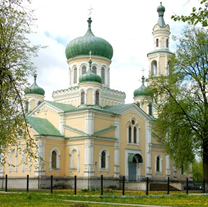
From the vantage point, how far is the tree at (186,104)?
24.8 metres

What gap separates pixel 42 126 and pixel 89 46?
1011 centimetres

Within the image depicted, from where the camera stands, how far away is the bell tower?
138 feet

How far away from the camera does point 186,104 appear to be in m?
24.7

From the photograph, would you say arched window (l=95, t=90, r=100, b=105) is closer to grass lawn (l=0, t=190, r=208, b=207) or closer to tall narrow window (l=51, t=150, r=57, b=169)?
tall narrow window (l=51, t=150, r=57, b=169)

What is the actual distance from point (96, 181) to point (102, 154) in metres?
2.72

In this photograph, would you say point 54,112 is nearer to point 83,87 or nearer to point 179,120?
point 83,87

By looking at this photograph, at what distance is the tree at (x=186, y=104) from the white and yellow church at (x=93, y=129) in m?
1.97

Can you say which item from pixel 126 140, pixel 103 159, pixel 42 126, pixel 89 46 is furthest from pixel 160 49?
pixel 42 126

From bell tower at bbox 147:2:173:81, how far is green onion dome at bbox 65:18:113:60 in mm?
5122

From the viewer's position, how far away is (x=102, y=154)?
33.9 m

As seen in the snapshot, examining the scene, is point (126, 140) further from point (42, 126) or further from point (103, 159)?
point (42, 126)

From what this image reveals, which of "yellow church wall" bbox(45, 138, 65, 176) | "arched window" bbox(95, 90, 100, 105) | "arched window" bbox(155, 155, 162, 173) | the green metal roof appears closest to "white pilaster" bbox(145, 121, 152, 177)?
"arched window" bbox(155, 155, 162, 173)

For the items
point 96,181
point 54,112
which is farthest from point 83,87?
point 96,181

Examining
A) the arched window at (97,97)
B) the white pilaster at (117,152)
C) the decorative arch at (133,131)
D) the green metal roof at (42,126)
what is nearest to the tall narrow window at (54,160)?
the green metal roof at (42,126)
